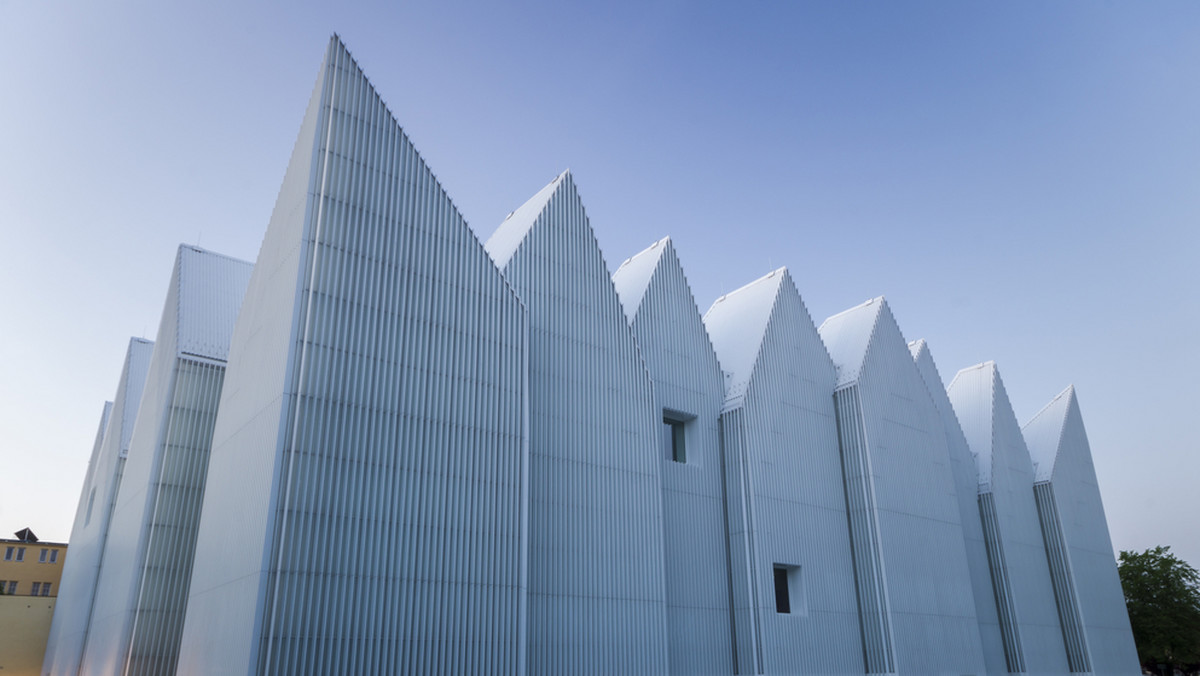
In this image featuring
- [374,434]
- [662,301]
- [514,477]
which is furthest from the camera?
[662,301]

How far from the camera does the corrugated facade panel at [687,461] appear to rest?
105 feet

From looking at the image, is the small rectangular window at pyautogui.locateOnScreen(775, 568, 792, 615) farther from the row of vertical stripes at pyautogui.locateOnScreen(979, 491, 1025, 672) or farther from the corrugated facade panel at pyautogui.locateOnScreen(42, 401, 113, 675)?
the corrugated facade panel at pyautogui.locateOnScreen(42, 401, 113, 675)

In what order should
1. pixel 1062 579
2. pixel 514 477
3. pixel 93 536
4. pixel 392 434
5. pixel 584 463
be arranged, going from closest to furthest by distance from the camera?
pixel 392 434, pixel 514 477, pixel 584 463, pixel 93 536, pixel 1062 579

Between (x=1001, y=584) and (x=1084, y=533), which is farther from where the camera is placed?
(x=1084, y=533)

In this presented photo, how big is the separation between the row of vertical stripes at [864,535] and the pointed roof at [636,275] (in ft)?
39.5

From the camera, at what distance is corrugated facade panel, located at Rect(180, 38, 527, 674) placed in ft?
69.3

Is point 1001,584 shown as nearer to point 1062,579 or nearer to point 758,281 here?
point 1062,579

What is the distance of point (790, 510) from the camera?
3638cm

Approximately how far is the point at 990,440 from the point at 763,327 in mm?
21515

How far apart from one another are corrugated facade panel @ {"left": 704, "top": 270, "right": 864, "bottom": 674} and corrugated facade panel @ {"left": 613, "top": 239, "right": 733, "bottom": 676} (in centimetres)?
93

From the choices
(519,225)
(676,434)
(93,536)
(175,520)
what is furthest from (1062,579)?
(93,536)

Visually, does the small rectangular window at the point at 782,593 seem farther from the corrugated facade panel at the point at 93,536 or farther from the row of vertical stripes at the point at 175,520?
the corrugated facade panel at the point at 93,536

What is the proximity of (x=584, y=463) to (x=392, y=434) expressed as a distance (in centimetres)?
807

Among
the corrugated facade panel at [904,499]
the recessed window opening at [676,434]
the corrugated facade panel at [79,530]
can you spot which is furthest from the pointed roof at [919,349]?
the corrugated facade panel at [79,530]
